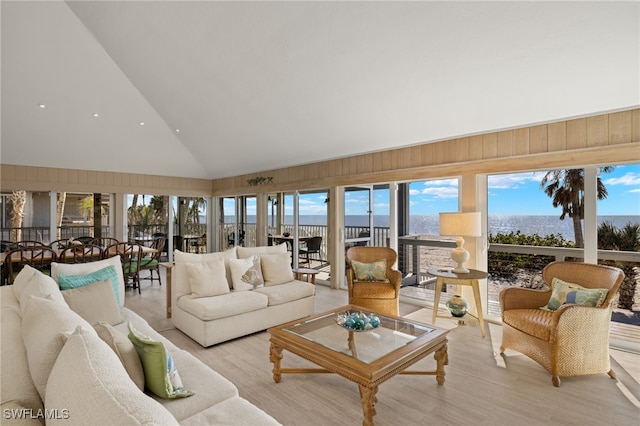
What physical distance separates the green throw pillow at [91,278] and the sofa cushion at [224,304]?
684 mm

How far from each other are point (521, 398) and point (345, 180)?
13.0 feet

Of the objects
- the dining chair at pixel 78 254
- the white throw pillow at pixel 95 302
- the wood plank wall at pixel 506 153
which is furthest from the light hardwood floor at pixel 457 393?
the dining chair at pixel 78 254

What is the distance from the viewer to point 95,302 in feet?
8.24

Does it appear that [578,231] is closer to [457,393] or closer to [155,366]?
[457,393]

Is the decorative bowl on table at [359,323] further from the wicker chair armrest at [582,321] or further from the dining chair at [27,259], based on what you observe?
the dining chair at [27,259]

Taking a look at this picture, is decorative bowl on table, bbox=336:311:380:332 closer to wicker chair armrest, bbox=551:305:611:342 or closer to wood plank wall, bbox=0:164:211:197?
wicker chair armrest, bbox=551:305:611:342

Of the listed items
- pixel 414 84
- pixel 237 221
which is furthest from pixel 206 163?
pixel 414 84

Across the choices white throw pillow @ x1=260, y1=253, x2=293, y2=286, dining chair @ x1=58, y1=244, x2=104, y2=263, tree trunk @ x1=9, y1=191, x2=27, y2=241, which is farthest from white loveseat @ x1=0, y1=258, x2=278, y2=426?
tree trunk @ x1=9, y1=191, x2=27, y2=241

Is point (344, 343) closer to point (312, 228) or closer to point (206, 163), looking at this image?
point (312, 228)

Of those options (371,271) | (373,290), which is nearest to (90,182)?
(371,271)

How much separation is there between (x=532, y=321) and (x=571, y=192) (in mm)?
1794

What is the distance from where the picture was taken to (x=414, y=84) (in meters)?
3.57

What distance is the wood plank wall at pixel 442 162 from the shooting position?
3229 mm

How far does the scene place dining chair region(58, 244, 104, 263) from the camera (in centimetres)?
471
